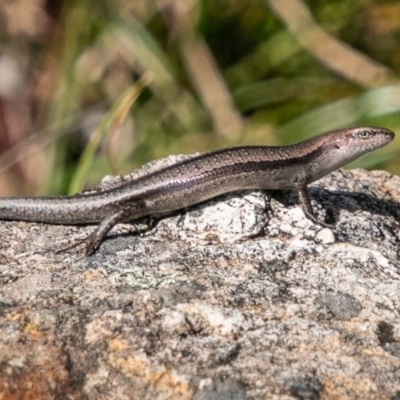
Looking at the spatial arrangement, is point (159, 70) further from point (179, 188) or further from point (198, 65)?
point (179, 188)

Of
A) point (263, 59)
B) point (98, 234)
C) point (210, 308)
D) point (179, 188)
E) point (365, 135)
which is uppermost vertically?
point (263, 59)

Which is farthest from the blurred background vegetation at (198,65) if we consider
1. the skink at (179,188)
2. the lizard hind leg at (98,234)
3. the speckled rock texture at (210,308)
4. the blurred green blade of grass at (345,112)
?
the speckled rock texture at (210,308)

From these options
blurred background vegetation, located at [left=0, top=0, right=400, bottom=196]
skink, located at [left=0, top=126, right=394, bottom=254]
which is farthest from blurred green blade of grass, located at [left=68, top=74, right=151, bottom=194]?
blurred background vegetation, located at [left=0, top=0, right=400, bottom=196]

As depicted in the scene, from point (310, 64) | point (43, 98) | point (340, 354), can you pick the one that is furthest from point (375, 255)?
point (43, 98)

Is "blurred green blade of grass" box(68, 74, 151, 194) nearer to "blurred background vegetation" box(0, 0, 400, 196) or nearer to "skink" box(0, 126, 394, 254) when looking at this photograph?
"skink" box(0, 126, 394, 254)

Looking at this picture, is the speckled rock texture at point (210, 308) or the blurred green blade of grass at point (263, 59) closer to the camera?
the speckled rock texture at point (210, 308)

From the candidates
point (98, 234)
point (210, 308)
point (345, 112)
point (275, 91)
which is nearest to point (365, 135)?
point (345, 112)

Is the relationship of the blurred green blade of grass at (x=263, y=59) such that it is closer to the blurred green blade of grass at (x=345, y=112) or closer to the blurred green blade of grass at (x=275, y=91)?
the blurred green blade of grass at (x=275, y=91)
